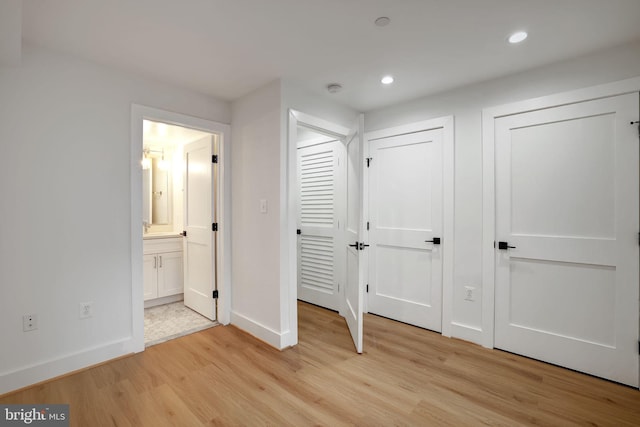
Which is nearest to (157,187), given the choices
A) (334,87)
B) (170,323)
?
(170,323)

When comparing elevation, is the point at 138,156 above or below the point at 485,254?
above

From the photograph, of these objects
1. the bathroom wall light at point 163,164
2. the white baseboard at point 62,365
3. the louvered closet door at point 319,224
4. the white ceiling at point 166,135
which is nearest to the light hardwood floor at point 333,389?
the white baseboard at point 62,365

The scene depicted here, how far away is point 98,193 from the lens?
230 cm

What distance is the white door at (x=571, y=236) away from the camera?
2023 mm

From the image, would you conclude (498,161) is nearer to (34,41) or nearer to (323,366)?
(323,366)

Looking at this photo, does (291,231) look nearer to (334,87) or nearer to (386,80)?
(334,87)

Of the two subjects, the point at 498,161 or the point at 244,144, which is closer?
the point at 498,161

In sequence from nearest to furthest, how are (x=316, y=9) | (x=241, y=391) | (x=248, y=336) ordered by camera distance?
(x=316, y=9) → (x=241, y=391) → (x=248, y=336)

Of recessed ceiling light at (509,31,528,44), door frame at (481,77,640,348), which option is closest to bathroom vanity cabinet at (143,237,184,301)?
door frame at (481,77,640,348)

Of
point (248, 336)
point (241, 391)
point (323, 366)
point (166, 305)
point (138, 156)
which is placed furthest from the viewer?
point (166, 305)

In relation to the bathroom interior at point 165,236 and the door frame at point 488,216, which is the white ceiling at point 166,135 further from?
the door frame at point 488,216

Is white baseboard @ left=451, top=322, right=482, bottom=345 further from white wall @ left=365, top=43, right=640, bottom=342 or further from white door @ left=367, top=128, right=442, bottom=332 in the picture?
white door @ left=367, top=128, right=442, bottom=332

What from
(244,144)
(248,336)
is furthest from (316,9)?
(248,336)

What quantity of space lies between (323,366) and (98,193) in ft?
7.29
